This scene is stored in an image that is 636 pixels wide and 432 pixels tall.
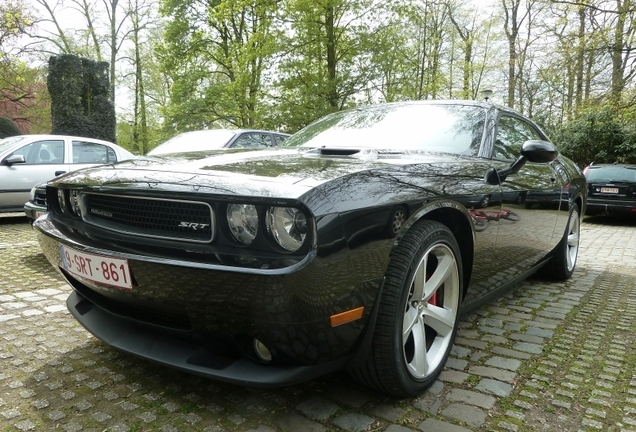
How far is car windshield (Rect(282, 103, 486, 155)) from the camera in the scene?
8.66ft

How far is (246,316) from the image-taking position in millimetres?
1466

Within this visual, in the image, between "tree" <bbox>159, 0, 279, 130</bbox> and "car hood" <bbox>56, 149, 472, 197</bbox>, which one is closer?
"car hood" <bbox>56, 149, 472, 197</bbox>

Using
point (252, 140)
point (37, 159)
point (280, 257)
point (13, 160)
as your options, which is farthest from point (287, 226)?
point (37, 159)

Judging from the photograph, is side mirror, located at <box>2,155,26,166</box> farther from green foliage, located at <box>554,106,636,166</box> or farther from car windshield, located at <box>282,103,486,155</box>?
green foliage, located at <box>554,106,636,166</box>

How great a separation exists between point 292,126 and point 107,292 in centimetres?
1380

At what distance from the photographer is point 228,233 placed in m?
1.52

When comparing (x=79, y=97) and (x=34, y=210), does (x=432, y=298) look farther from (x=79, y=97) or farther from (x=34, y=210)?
(x=79, y=97)

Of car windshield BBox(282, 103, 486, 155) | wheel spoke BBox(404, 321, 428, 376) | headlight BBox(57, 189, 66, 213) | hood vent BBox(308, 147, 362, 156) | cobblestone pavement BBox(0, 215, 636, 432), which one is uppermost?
car windshield BBox(282, 103, 486, 155)

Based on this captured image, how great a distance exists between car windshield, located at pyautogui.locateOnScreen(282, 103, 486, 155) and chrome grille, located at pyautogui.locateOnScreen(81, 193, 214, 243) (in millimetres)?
1241

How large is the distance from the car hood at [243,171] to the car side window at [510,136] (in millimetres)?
693

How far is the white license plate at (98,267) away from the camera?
168cm

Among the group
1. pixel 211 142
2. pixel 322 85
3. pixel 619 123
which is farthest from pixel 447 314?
pixel 619 123

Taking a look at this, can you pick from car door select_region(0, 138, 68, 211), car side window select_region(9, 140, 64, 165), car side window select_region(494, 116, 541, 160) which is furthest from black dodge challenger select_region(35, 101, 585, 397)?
car side window select_region(9, 140, 64, 165)

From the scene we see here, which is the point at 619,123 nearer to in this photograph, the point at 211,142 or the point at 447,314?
the point at 211,142
